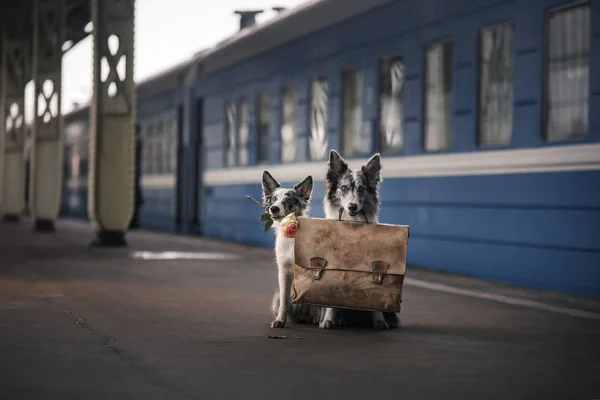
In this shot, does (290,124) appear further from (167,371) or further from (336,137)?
(167,371)

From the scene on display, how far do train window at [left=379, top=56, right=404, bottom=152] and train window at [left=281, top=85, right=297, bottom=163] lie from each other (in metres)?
4.47

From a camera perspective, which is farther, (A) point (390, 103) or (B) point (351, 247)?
(A) point (390, 103)

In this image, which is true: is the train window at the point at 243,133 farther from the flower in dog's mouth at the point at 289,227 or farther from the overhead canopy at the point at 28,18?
the flower in dog's mouth at the point at 289,227

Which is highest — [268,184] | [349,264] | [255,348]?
[268,184]

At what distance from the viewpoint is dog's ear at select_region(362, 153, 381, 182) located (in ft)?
31.4

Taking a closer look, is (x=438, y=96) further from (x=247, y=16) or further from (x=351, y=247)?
(x=247, y=16)

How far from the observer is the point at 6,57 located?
39.7 m

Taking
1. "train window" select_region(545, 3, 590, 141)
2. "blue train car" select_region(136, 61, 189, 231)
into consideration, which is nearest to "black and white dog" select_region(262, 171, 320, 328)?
"train window" select_region(545, 3, 590, 141)

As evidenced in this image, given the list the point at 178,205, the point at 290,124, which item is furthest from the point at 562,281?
the point at 178,205

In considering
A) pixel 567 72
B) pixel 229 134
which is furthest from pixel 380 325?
pixel 229 134

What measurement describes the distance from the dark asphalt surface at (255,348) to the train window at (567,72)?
1.95 metres

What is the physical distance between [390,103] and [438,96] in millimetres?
1659

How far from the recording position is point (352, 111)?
20312 millimetres

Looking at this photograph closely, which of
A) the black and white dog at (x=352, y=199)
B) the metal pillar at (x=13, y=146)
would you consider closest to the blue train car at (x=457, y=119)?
the black and white dog at (x=352, y=199)
